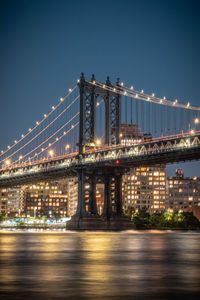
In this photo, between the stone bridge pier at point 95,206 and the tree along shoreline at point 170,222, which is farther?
the tree along shoreline at point 170,222

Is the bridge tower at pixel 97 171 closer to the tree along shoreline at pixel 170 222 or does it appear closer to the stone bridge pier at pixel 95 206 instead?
the stone bridge pier at pixel 95 206

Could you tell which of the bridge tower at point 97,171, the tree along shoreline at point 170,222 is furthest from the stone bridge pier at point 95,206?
the tree along shoreline at point 170,222

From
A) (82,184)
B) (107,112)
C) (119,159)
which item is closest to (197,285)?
(119,159)

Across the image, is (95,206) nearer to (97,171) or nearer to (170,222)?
(97,171)

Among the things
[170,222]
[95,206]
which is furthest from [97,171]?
[170,222]

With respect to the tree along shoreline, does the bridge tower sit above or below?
above

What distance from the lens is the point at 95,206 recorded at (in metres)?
94.8

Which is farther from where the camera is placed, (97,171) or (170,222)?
(170,222)

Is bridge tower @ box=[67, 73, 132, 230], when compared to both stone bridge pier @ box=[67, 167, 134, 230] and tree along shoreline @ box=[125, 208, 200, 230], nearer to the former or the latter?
stone bridge pier @ box=[67, 167, 134, 230]

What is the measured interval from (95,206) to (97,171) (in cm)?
727

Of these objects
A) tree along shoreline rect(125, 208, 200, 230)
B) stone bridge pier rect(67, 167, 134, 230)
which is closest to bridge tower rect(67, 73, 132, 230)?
stone bridge pier rect(67, 167, 134, 230)

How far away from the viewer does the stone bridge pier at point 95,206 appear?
299ft

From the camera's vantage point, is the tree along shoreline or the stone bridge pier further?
the tree along shoreline

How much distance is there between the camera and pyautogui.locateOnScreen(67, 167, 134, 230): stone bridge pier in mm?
91125
